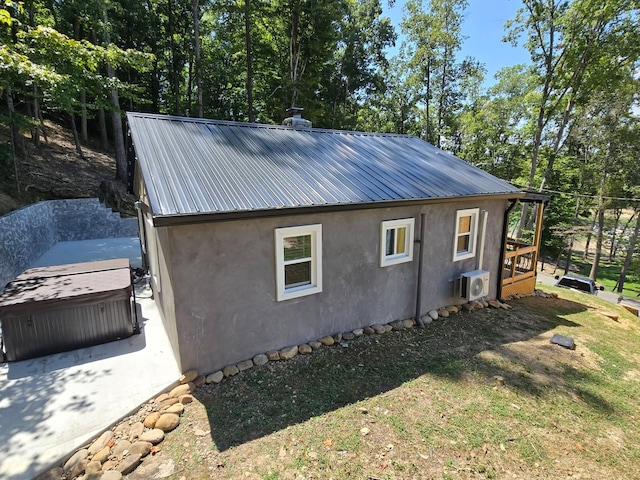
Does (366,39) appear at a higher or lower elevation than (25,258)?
higher

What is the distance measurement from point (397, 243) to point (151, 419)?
5.20 m

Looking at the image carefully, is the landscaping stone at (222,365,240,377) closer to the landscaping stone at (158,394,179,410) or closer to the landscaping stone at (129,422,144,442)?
the landscaping stone at (158,394,179,410)

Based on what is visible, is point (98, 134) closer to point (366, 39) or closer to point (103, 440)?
point (366, 39)

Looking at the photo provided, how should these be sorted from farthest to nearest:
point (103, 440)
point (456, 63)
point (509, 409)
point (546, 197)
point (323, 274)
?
1. point (456, 63)
2. point (546, 197)
3. point (323, 274)
4. point (509, 409)
5. point (103, 440)

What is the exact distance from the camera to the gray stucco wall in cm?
460

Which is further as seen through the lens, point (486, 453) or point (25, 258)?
point (25, 258)

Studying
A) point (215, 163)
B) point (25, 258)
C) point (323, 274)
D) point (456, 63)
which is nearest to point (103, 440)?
point (323, 274)

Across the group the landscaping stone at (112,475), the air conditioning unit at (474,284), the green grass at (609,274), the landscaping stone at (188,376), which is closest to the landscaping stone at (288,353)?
the landscaping stone at (188,376)

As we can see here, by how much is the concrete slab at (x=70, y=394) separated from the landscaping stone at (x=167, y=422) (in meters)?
0.50

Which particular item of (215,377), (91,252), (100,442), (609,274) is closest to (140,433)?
(100,442)

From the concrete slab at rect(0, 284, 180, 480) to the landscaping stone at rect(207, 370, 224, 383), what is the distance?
0.48 metres

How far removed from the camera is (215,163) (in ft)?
18.8

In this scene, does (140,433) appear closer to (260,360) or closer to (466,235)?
(260,360)

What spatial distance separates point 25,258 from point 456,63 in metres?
28.9
